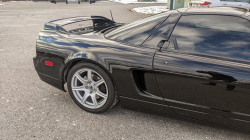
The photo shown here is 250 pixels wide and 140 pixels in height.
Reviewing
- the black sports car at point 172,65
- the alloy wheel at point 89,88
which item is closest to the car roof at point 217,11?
the black sports car at point 172,65

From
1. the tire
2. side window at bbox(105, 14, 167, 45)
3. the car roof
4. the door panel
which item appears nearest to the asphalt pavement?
the tire

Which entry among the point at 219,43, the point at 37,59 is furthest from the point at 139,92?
the point at 37,59

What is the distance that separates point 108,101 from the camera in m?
2.77

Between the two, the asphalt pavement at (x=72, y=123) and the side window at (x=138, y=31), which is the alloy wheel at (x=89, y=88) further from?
the side window at (x=138, y=31)

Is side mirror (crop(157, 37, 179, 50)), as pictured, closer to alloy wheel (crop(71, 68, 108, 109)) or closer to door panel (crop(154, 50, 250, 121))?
door panel (crop(154, 50, 250, 121))

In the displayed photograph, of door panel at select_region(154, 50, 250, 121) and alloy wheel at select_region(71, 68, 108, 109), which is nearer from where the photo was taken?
door panel at select_region(154, 50, 250, 121)

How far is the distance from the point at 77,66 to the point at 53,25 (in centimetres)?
87

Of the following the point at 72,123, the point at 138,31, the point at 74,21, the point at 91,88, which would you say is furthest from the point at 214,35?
the point at 74,21

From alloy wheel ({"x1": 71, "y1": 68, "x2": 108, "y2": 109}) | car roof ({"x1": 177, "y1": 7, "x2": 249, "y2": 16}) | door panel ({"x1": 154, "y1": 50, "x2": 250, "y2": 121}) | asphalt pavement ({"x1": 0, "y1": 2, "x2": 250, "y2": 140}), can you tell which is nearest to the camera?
door panel ({"x1": 154, "y1": 50, "x2": 250, "y2": 121})

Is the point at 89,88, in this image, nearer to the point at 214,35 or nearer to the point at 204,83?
the point at 204,83

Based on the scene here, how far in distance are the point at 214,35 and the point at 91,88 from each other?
1580mm

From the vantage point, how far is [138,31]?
2635 millimetres

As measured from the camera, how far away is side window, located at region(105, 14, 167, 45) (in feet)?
8.39

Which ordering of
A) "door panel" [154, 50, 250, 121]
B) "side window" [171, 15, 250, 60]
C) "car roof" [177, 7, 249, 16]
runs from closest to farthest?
"door panel" [154, 50, 250, 121] → "side window" [171, 15, 250, 60] → "car roof" [177, 7, 249, 16]
